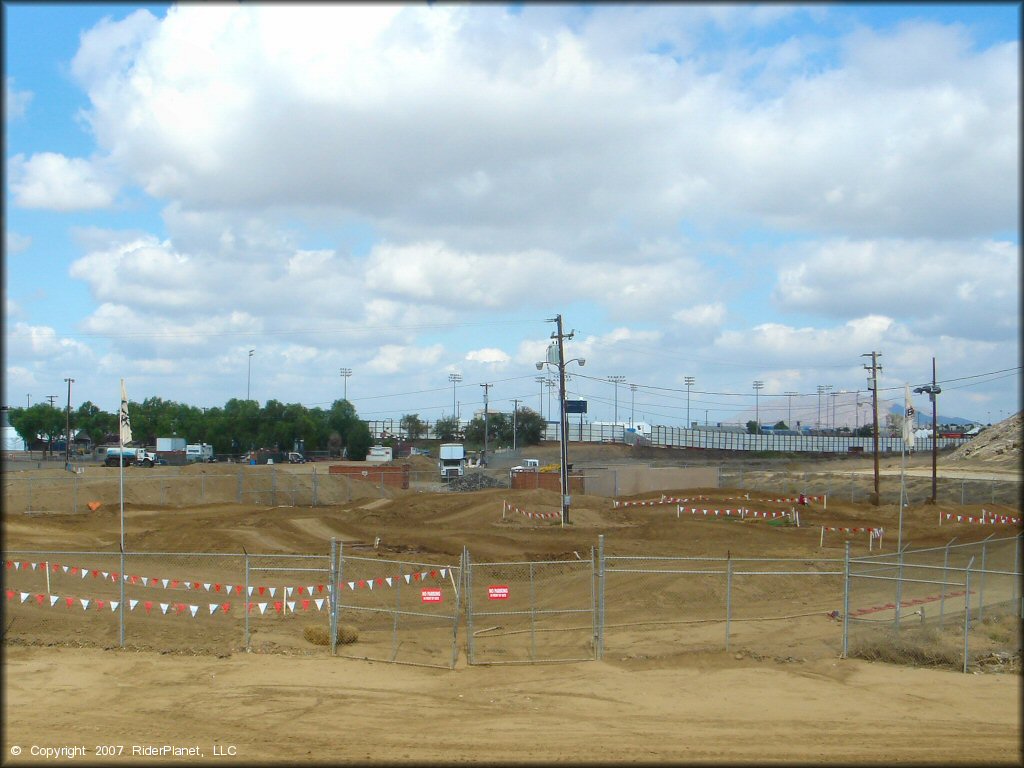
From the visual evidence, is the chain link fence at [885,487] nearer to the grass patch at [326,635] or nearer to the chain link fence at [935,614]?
the chain link fence at [935,614]

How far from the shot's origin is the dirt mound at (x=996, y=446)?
260 feet

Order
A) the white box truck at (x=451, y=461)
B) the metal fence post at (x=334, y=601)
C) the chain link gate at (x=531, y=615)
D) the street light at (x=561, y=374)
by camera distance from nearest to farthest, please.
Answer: the metal fence post at (x=334, y=601) < the chain link gate at (x=531, y=615) < the street light at (x=561, y=374) < the white box truck at (x=451, y=461)

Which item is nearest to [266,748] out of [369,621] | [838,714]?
[838,714]

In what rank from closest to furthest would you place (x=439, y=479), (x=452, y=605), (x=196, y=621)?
(x=196, y=621)
(x=452, y=605)
(x=439, y=479)

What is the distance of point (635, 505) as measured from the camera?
53219 mm

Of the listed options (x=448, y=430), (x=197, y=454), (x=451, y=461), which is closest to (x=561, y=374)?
(x=451, y=461)

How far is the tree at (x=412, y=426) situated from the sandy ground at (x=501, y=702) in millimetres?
142379

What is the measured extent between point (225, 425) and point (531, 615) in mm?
94147

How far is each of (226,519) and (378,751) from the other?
107ft

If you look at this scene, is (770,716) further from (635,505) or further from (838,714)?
(635,505)

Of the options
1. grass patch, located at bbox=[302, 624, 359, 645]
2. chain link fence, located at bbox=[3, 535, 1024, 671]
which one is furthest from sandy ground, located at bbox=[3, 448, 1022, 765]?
grass patch, located at bbox=[302, 624, 359, 645]

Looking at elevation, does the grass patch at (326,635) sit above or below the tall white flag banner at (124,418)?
below

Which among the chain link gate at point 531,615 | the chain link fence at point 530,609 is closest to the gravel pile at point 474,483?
the chain link gate at point 531,615

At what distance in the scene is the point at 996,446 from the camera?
8738cm
